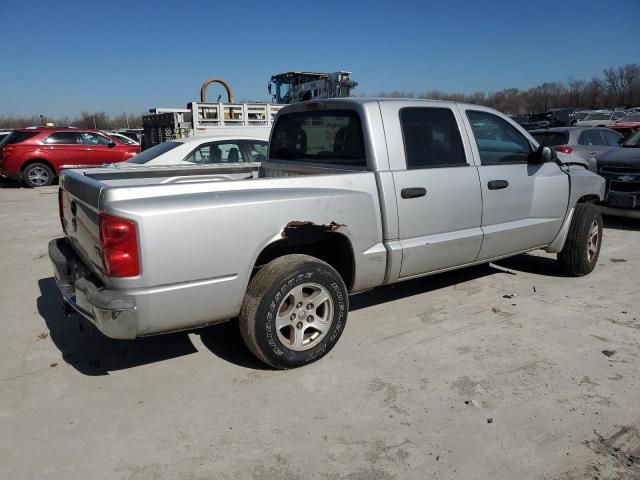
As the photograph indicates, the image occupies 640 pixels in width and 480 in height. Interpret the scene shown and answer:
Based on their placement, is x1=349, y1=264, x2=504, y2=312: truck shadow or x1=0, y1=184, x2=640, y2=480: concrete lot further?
x1=349, y1=264, x2=504, y2=312: truck shadow

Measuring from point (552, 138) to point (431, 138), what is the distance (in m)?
7.84

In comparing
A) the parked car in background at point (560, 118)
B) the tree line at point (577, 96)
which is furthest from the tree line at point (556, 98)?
the parked car in background at point (560, 118)

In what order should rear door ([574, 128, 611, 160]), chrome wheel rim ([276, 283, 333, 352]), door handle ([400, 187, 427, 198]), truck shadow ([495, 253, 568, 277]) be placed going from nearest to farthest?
chrome wheel rim ([276, 283, 333, 352])
door handle ([400, 187, 427, 198])
truck shadow ([495, 253, 568, 277])
rear door ([574, 128, 611, 160])

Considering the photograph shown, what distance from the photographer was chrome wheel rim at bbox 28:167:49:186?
1480cm

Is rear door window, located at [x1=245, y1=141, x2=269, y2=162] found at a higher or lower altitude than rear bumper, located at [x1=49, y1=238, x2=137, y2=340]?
higher

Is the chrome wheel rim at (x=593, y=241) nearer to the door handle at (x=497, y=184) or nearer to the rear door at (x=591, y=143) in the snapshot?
the door handle at (x=497, y=184)

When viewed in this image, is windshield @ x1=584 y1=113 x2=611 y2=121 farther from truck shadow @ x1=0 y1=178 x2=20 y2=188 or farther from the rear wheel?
truck shadow @ x1=0 y1=178 x2=20 y2=188

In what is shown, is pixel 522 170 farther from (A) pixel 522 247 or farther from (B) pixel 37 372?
(B) pixel 37 372

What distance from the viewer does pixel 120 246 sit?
2.90 metres

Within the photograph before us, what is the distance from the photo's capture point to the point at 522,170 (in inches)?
193

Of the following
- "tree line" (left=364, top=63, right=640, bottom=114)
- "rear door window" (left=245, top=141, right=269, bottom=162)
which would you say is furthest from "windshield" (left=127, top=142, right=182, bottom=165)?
"tree line" (left=364, top=63, right=640, bottom=114)

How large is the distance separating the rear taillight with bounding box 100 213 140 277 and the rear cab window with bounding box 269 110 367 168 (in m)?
1.88

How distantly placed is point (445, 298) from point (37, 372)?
3.53 meters

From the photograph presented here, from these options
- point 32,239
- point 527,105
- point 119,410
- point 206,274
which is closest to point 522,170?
point 206,274
